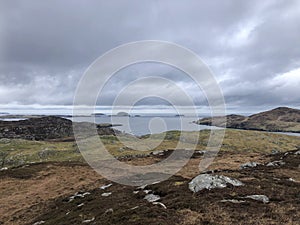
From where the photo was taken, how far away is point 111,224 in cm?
1914

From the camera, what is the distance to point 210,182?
26859 mm

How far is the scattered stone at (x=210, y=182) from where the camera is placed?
26377 millimetres

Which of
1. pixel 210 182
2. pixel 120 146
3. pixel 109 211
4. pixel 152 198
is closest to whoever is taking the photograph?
pixel 109 211

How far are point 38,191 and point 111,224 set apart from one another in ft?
91.3

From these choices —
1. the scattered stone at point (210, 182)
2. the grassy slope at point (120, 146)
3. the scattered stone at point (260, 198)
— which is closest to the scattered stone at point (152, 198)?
the scattered stone at point (210, 182)

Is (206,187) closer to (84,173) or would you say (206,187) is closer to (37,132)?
(84,173)

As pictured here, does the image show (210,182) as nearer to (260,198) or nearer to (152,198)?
(260,198)

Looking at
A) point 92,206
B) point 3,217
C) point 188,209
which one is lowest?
Result: point 3,217

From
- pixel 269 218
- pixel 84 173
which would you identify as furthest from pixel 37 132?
pixel 269 218

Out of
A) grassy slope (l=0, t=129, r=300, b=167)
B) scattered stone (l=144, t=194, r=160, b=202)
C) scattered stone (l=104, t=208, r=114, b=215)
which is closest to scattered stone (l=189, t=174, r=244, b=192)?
scattered stone (l=144, t=194, r=160, b=202)

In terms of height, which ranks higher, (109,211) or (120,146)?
(109,211)

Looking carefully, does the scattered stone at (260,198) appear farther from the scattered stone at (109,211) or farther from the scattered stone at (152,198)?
the scattered stone at (109,211)

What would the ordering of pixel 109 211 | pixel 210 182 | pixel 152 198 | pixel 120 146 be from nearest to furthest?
pixel 109 211 < pixel 152 198 < pixel 210 182 < pixel 120 146

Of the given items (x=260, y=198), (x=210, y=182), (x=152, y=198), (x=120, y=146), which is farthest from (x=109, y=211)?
(x=120, y=146)
